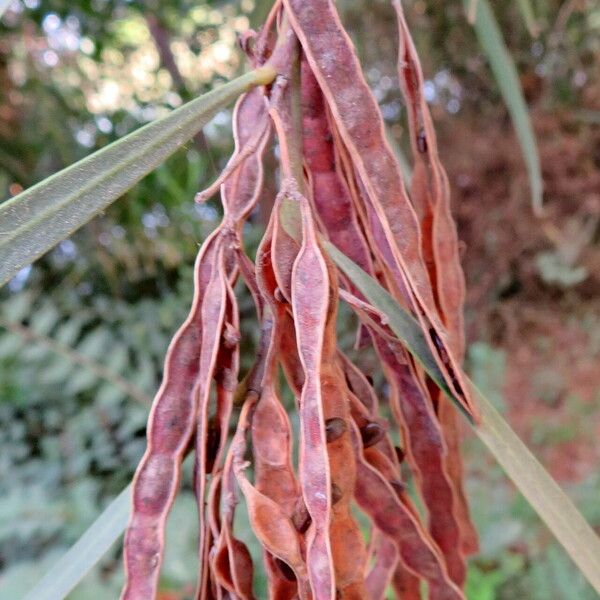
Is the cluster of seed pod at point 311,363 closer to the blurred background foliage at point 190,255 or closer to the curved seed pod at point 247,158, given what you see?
the curved seed pod at point 247,158

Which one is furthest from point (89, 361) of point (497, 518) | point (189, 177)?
point (497, 518)

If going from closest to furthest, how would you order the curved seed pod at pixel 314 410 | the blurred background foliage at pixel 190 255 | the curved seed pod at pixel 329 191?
the curved seed pod at pixel 314 410 < the curved seed pod at pixel 329 191 < the blurred background foliage at pixel 190 255

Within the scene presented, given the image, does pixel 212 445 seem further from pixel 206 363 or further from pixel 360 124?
pixel 360 124

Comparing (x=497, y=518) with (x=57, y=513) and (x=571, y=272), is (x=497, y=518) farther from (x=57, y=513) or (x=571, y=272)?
(x=571, y=272)

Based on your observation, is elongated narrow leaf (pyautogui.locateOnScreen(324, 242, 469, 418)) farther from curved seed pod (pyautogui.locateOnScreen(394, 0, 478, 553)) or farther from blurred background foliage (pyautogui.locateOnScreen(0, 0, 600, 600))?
blurred background foliage (pyautogui.locateOnScreen(0, 0, 600, 600))

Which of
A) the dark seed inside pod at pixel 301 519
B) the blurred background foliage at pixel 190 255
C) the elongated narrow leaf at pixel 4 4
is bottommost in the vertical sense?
the dark seed inside pod at pixel 301 519

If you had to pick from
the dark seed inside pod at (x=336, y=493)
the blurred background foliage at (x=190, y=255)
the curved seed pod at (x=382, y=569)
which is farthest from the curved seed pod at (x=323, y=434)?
the blurred background foliage at (x=190, y=255)
